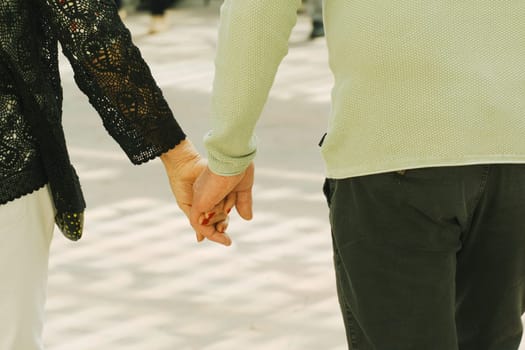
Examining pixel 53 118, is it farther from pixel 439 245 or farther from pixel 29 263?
pixel 439 245

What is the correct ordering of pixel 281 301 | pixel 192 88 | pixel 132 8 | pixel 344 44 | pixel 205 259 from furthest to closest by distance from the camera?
pixel 132 8 → pixel 192 88 → pixel 205 259 → pixel 281 301 → pixel 344 44

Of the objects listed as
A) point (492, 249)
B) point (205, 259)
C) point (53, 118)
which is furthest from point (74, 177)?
point (205, 259)

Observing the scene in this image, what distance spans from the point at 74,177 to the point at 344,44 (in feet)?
1.70

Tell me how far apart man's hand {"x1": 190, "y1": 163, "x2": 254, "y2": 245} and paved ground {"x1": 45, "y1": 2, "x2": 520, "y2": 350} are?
1.10m

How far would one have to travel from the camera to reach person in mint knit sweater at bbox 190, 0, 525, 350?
5.33 ft

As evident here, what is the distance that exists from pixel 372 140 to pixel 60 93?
21.6 inches

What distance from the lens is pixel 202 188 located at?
2.03m

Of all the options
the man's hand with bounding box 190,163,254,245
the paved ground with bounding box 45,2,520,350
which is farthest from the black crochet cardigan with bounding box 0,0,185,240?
the paved ground with bounding box 45,2,520,350

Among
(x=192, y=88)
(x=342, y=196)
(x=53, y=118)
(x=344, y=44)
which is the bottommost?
(x=192, y=88)

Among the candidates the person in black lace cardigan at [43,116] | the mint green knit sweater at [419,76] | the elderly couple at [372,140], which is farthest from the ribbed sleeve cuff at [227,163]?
the mint green knit sweater at [419,76]

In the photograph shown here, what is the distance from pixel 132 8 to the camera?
35.8 feet

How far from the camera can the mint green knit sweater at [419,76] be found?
162cm

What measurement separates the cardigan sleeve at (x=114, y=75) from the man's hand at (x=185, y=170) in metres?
0.05

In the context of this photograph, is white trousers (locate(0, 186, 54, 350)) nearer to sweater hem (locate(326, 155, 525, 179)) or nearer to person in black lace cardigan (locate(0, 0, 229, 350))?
person in black lace cardigan (locate(0, 0, 229, 350))
